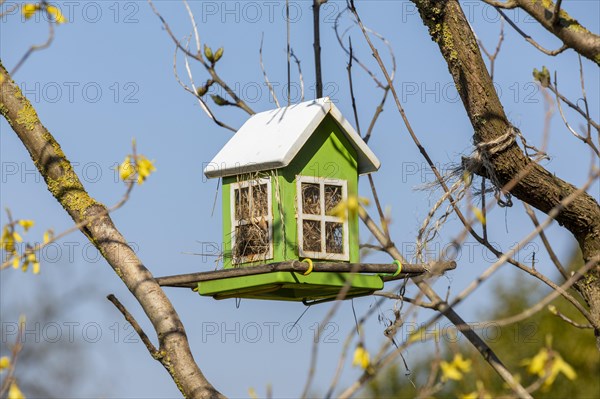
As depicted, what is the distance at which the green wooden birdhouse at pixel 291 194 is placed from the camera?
2.97 metres

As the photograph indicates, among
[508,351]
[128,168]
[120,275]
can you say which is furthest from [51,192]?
[508,351]

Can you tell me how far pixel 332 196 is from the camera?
317cm

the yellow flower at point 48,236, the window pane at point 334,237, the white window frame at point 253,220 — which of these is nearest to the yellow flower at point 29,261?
the yellow flower at point 48,236

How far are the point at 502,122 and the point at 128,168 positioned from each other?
4.76 ft

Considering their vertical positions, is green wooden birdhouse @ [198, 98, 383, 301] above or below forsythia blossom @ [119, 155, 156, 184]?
above

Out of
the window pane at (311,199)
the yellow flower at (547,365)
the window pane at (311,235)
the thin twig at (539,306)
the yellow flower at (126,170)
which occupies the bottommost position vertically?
the yellow flower at (547,365)

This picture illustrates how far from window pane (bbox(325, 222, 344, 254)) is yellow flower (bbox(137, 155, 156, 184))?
143 cm

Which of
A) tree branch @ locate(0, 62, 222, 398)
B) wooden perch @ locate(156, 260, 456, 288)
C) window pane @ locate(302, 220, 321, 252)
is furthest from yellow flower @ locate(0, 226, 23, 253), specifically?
window pane @ locate(302, 220, 321, 252)

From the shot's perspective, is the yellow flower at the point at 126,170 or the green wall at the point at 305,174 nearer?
the yellow flower at the point at 126,170

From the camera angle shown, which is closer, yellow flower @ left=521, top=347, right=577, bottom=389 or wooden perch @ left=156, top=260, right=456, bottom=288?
yellow flower @ left=521, top=347, right=577, bottom=389

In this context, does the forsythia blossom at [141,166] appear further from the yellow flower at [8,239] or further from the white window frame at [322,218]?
the white window frame at [322,218]

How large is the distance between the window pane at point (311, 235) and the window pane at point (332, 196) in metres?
0.08

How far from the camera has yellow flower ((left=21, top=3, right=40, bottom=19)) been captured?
1787 mm

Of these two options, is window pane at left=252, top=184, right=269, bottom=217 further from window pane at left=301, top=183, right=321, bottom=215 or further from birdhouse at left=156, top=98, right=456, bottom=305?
window pane at left=301, top=183, right=321, bottom=215
